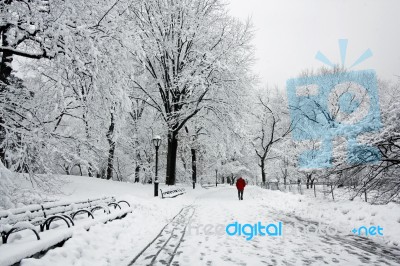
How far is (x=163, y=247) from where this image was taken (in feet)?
21.6

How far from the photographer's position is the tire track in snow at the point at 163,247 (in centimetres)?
556

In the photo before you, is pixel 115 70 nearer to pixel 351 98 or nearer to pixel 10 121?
pixel 10 121

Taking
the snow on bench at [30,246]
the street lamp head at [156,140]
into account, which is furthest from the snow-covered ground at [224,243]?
the street lamp head at [156,140]

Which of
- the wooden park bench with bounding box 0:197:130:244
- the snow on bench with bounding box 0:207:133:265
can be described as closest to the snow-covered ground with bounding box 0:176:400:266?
the snow on bench with bounding box 0:207:133:265

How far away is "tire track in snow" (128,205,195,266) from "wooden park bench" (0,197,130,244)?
177 cm

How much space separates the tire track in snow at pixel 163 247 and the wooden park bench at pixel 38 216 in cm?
177

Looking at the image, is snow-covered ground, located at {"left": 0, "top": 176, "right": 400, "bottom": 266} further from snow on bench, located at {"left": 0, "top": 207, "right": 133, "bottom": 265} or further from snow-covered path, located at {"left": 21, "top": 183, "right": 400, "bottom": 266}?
snow on bench, located at {"left": 0, "top": 207, "right": 133, "bottom": 265}

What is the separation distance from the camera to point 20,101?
7.11 m

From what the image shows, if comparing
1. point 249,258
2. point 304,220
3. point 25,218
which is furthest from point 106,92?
point 304,220

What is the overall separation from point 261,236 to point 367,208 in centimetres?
497

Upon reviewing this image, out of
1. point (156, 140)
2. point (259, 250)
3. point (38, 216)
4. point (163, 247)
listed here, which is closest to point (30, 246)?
point (163, 247)

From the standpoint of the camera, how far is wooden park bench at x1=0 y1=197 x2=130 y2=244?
17.4 feet

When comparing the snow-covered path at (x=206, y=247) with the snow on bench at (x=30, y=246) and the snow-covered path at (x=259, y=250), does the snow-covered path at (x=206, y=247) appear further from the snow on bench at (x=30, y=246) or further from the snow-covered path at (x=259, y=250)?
the snow on bench at (x=30, y=246)

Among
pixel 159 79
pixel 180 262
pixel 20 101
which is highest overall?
pixel 159 79
